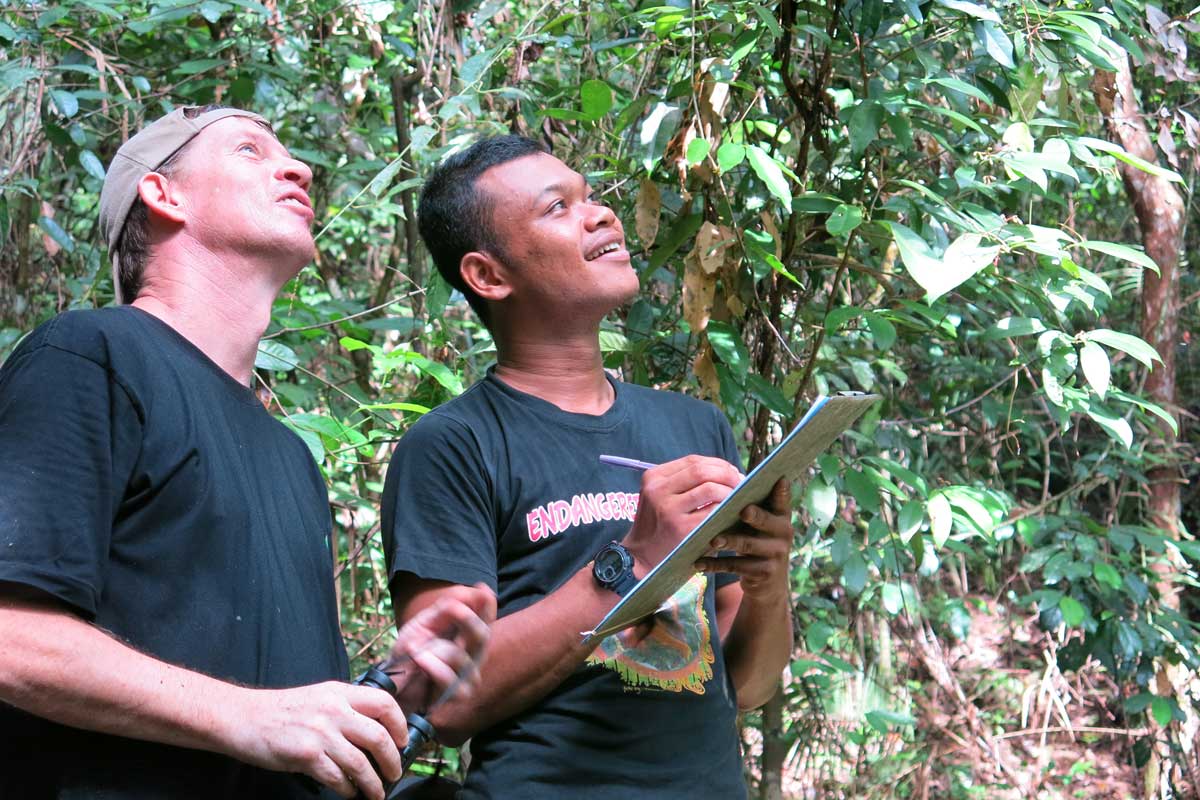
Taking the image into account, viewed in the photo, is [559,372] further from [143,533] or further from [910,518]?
[910,518]

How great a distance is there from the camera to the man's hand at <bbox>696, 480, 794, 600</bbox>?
5.05ft

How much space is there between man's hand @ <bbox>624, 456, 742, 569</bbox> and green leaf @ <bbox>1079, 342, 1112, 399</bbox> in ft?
3.18

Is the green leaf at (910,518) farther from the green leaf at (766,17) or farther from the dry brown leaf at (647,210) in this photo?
the green leaf at (766,17)

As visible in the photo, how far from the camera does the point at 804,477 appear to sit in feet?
8.75

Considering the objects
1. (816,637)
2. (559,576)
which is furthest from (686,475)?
(816,637)

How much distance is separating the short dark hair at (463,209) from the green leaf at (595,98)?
1.16 ft

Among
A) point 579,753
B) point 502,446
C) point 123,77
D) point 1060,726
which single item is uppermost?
point 123,77

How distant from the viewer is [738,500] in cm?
141

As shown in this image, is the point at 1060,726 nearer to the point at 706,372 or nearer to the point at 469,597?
the point at 706,372

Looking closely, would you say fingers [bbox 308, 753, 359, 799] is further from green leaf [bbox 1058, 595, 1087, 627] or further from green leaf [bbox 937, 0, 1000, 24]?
green leaf [bbox 1058, 595, 1087, 627]

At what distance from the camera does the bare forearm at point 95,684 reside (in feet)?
3.59

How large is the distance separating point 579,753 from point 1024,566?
5.91 feet

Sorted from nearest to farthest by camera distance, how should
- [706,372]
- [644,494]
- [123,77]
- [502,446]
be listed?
[644,494]
[502,446]
[706,372]
[123,77]

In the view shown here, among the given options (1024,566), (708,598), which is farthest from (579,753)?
(1024,566)
